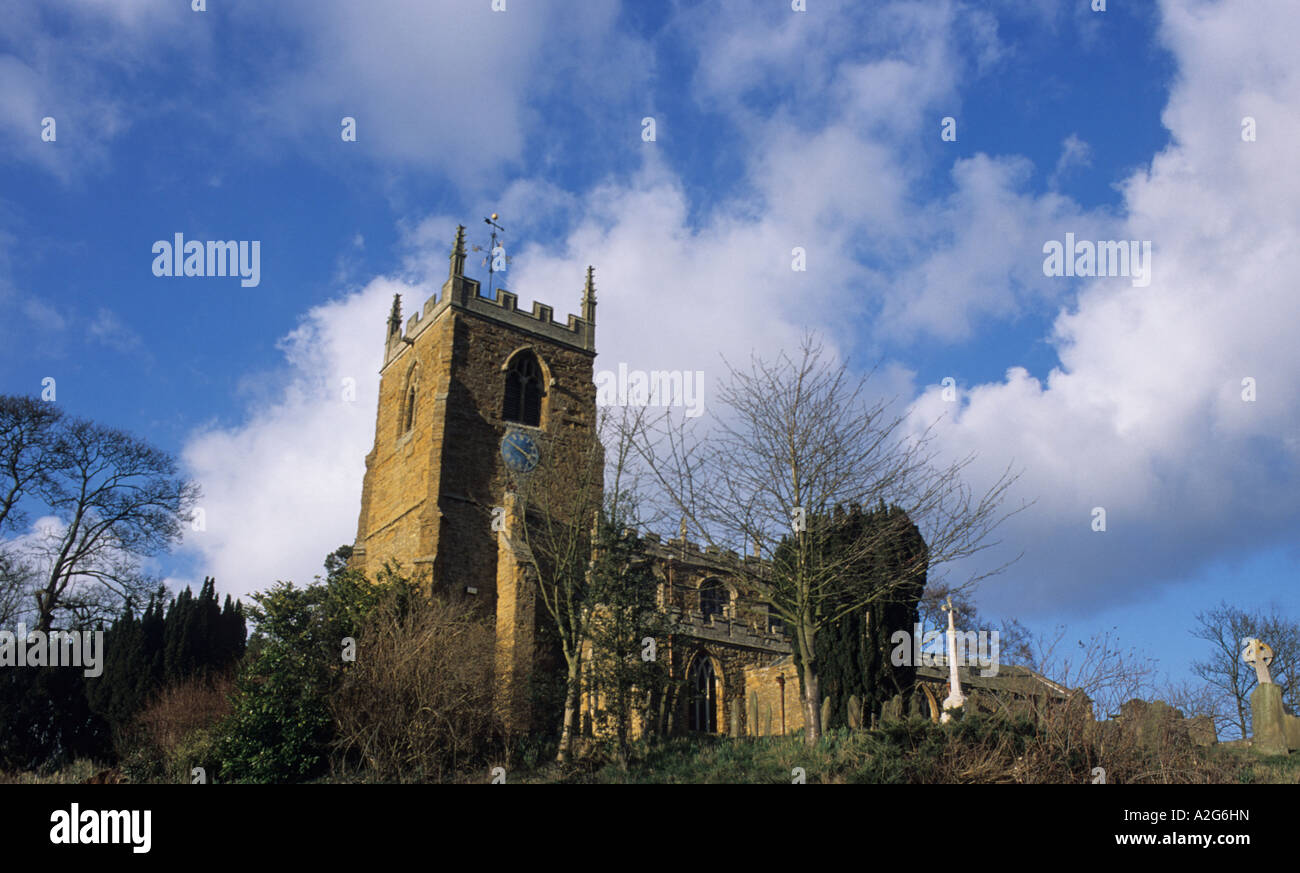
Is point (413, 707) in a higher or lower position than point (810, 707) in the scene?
lower

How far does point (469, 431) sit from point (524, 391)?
296 cm

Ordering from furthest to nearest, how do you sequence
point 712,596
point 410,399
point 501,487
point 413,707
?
point 410,399, point 712,596, point 501,487, point 413,707

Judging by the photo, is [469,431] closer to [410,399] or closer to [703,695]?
[410,399]

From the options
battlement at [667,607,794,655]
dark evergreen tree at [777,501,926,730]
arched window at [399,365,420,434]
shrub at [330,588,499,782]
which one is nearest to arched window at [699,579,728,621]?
battlement at [667,607,794,655]

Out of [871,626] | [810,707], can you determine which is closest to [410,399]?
[871,626]

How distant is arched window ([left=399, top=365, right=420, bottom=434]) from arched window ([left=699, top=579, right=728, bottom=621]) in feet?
36.6

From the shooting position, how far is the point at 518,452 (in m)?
29.5

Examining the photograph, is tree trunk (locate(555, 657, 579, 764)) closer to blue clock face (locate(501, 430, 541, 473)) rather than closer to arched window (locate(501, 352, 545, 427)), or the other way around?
blue clock face (locate(501, 430, 541, 473))

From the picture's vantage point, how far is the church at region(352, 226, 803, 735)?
985 inches

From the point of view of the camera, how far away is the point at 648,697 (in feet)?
60.2

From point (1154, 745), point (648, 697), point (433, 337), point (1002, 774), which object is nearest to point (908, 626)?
point (648, 697)
